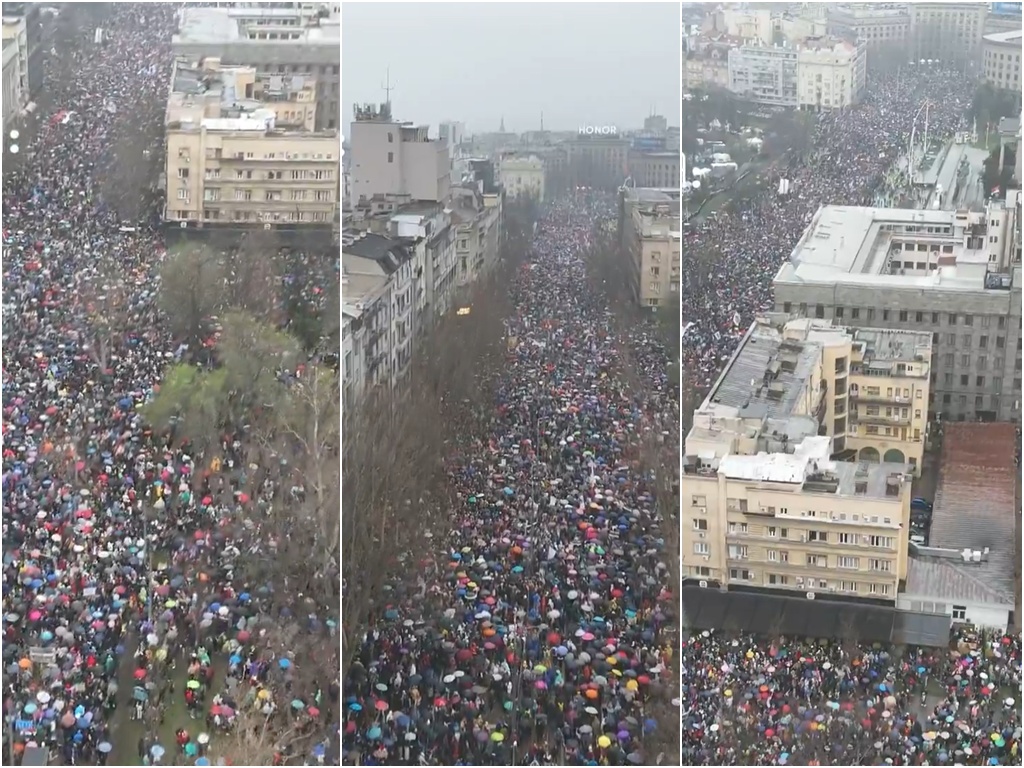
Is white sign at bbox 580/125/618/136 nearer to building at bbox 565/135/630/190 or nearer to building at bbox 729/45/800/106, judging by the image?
building at bbox 565/135/630/190

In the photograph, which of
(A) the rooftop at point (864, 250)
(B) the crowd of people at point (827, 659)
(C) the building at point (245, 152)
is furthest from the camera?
(C) the building at point (245, 152)

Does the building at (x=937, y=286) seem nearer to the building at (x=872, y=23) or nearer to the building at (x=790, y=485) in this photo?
the building at (x=790, y=485)

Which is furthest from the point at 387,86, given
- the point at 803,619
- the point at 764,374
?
the point at 803,619

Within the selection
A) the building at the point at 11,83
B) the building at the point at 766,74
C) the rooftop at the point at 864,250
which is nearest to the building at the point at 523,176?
the building at the point at 766,74

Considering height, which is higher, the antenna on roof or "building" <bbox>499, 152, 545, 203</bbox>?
the antenna on roof

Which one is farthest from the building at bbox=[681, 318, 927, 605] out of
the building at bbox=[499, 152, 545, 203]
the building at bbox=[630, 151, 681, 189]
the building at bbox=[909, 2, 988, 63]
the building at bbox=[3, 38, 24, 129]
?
the building at bbox=[3, 38, 24, 129]

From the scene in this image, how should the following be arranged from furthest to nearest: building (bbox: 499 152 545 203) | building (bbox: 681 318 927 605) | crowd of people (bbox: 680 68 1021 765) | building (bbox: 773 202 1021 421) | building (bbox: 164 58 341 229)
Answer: building (bbox: 499 152 545 203)
building (bbox: 164 58 341 229)
building (bbox: 773 202 1021 421)
building (bbox: 681 318 927 605)
crowd of people (bbox: 680 68 1021 765)

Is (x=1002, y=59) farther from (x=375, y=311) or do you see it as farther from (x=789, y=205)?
(x=375, y=311)
